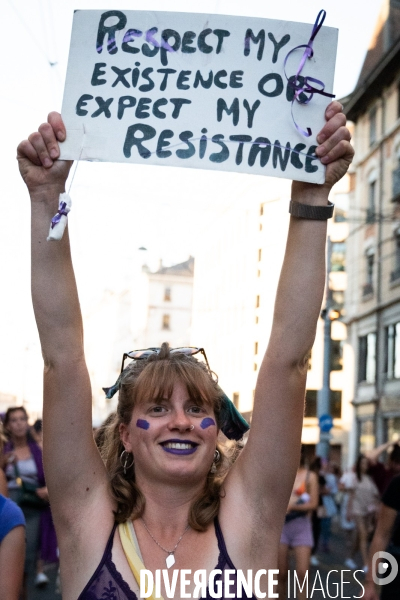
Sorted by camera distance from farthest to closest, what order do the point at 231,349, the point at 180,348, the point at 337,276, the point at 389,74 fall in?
the point at 337,276 → the point at 231,349 → the point at 389,74 → the point at 180,348

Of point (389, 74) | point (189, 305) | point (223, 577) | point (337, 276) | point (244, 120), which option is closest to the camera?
point (223, 577)

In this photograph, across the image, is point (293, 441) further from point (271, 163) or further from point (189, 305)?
point (189, 305)

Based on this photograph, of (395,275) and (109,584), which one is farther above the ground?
(395,275)

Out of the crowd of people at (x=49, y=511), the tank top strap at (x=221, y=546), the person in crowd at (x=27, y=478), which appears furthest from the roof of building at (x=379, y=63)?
the tank top strap at (x=221, y=546)

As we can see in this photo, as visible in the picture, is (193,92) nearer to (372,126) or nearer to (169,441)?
(169,441)

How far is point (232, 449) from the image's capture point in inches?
125

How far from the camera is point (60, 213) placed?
2668 mm

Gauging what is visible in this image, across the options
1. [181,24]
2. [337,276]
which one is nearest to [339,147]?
[181,24]

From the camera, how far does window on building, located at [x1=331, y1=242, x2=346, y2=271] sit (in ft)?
141

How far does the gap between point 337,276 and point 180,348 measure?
1619 inches

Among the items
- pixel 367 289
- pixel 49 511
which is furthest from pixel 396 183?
pixel 49 511

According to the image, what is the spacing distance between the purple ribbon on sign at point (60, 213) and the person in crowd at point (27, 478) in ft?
17.4

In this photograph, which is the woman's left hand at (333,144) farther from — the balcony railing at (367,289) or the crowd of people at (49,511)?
the balcony railing at (367,289)

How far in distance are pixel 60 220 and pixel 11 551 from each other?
136 centimetres
